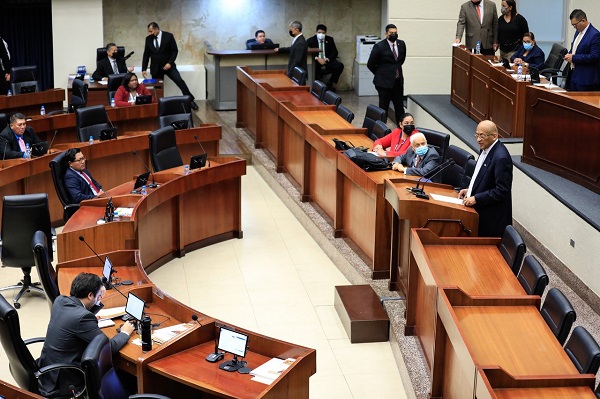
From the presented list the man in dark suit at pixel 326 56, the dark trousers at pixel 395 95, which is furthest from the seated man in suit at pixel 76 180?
the man in dark suit at pixel 326 56

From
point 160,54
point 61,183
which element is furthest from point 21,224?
point 160,54

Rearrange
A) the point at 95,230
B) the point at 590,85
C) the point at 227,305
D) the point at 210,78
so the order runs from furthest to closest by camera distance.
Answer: the point at 210,78
the point at 590,85
the point at 227,305
the point at 95,230

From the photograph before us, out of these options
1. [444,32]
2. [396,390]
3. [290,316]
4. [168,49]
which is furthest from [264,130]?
[396,390]

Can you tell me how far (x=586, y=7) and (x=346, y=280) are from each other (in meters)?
8.46

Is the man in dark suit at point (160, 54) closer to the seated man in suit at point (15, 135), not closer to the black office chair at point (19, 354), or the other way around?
the seated man in suit at point (15, 135)

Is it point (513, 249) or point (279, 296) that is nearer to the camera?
point (513, 249)

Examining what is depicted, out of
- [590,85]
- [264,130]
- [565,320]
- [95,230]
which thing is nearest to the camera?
[565,320]

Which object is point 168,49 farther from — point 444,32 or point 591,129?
point 591,129

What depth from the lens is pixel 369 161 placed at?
7875mm

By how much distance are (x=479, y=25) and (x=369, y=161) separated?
505cm

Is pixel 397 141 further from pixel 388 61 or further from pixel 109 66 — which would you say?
pixel 109 66

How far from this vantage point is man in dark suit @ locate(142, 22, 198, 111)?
14133 mm

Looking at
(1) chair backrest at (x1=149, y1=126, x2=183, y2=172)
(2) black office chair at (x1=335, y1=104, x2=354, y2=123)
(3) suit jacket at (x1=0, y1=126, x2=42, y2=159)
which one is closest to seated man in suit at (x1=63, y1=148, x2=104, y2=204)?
(1) chair backrest at (x1=149, y1=126, x2=183, y2=172)

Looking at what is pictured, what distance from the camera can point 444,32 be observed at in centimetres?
1456
